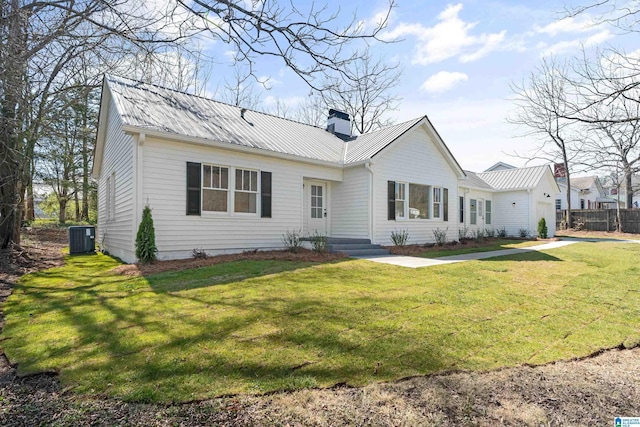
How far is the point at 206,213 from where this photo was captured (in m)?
9.68

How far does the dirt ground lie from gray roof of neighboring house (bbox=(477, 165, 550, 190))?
2022 centimetres

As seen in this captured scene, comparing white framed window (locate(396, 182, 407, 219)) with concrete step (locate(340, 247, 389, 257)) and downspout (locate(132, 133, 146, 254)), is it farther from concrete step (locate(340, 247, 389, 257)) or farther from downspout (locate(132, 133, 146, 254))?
downspout (locate(132, 133, 146, 254))

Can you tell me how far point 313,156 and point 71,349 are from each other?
30.7 feet

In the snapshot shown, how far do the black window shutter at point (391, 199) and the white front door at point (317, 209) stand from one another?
92.1 inches

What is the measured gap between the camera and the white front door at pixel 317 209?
12727 millimetres

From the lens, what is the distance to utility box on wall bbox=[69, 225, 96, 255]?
12.8m

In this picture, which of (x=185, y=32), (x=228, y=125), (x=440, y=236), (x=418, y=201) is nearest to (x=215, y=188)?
(x=228, y=125)

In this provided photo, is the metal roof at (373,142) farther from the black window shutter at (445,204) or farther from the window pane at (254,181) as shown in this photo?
the window pane at (254,181)

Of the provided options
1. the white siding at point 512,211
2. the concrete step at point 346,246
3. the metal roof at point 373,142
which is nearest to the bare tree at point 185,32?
the concrete step at point 346,246

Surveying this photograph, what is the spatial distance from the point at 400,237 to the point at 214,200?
664 centimetres

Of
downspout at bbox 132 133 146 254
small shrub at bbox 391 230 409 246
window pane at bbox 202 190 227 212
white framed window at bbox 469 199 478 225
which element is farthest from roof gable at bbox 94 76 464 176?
white framed window at bbox 469 199 478 225

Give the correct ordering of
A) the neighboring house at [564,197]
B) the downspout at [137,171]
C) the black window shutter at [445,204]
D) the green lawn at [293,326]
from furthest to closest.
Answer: the neighboring house at [564,197], the black window shutter at [445,204], the downspout at [137,171], the green lawn at [293,326]

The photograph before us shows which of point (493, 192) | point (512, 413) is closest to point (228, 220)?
point (512, 413)

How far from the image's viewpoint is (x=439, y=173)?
1489 centimetres
